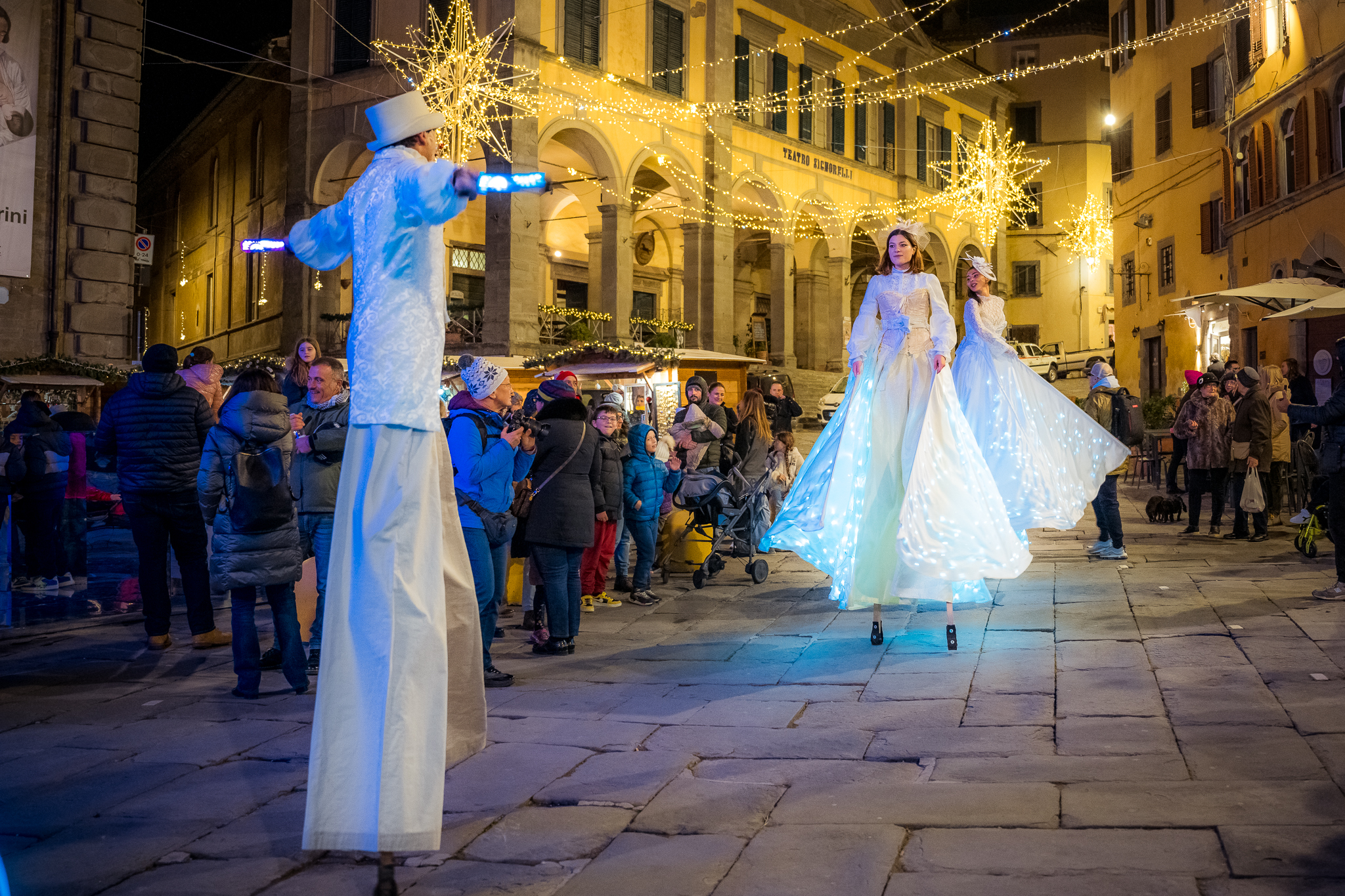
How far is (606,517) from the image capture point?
8.45 metres

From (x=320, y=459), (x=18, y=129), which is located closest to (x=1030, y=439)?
(x=320, y=459)

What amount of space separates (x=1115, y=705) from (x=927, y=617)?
8.50 ft

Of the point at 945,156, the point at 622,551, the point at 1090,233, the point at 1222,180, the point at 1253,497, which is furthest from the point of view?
the point at 1090,233

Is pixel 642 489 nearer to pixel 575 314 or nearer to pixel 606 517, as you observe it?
pixel 606 517

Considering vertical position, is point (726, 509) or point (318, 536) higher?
point (726, 509)

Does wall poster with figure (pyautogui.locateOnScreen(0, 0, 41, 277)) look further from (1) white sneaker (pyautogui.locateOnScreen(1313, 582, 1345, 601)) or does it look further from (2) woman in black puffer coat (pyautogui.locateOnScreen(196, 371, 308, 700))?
(1) white sneaker (pyautogui.locateOnScreen(1313, 582, 1345, 601))

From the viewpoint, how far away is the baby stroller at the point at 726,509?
9734 mm

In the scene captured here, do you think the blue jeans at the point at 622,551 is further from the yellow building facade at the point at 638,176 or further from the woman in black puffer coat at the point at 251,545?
the yellow building facade at the point at 638,176

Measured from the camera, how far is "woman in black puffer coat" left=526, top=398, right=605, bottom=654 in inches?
267

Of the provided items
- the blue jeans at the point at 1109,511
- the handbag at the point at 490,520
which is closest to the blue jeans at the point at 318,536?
the handbag at the point at 490,520

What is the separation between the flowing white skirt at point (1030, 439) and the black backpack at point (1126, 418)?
7.20 ft

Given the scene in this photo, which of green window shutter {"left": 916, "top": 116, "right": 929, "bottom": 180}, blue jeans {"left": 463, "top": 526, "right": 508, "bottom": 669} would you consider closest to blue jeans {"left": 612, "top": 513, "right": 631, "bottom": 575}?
blue jeans {"left": 463, "top": 526, "right": 508, "bottom": 669}

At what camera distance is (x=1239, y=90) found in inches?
882

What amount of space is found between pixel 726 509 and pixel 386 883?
7101mm
